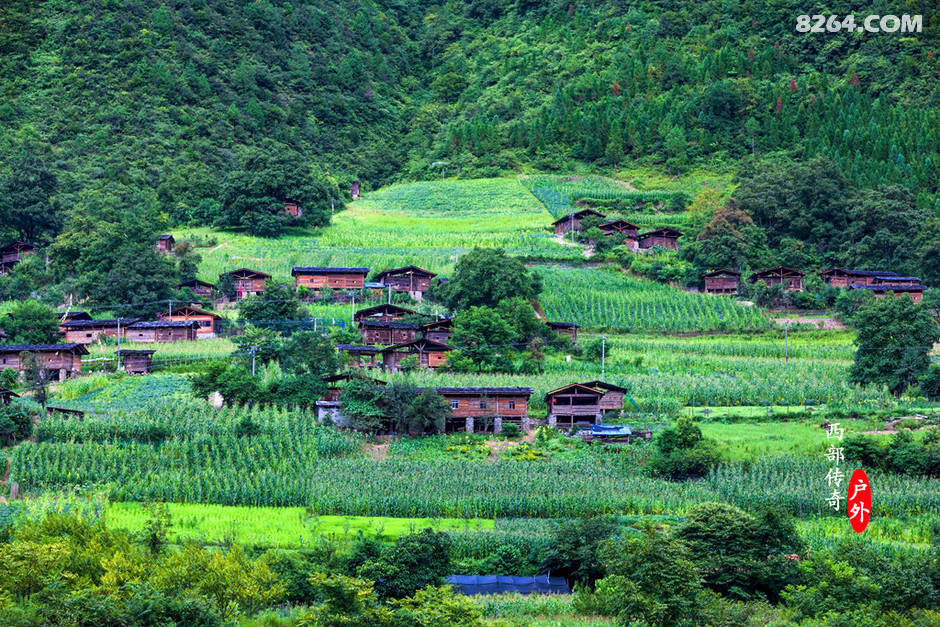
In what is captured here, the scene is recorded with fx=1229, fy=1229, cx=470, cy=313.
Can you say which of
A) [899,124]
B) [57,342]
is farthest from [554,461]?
[899,124]

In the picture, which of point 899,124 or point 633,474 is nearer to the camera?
point 633,474

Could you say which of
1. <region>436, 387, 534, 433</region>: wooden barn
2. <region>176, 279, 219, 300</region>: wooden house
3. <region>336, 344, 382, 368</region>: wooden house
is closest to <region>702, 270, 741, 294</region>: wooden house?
<region>336, 344, 382, 368</region>: wooden house

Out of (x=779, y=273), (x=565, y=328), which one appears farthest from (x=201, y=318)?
(x=779, y=273)

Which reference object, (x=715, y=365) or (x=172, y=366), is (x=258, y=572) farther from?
(x=715, y=365)

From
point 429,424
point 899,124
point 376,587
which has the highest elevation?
point 899,124

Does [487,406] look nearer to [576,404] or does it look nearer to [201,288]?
[576,404]

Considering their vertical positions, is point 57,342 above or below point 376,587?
above

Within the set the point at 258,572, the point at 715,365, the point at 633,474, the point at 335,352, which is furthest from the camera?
the point at 715,365

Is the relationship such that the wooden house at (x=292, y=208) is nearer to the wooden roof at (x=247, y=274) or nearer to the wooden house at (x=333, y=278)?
the wooden roof at (x=247, y=274)
